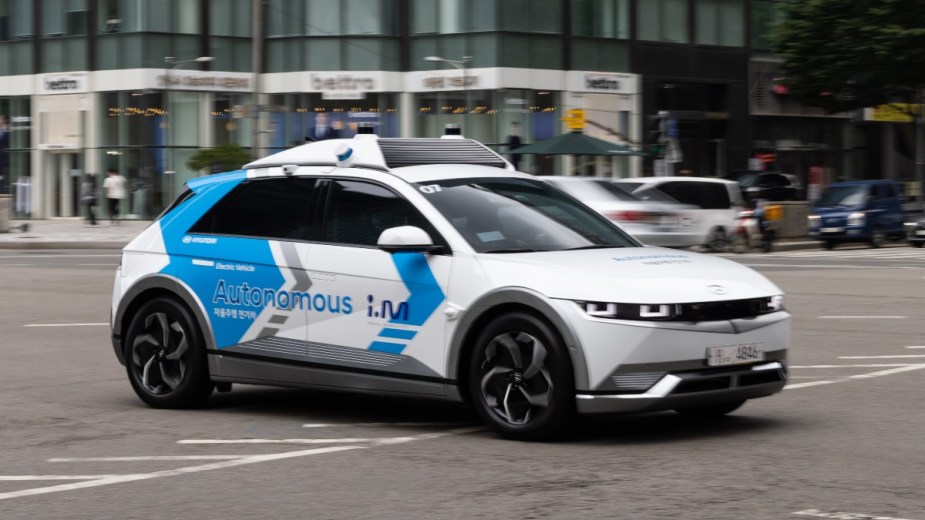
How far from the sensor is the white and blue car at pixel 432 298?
751 cm

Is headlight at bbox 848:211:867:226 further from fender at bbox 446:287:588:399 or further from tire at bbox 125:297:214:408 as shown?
fender at bbox 446:287:588:399

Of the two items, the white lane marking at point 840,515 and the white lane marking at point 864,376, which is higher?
the white lane marking at point 864,376

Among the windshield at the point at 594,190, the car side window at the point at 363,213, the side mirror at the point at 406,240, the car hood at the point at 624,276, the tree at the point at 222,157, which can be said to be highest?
the tree at the point at 222,157

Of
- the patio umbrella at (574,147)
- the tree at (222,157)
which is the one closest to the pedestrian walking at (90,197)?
the tree at (222,157)

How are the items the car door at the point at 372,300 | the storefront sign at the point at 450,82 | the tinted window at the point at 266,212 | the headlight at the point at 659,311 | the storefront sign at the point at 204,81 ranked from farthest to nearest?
1. the storefront sign at the point at 204,81
2. the storefront sign at the point at 450,82
3. the tinted window at the point at 266,212
4. the car door at the point at 372,300
5. the headlight at the point at 659,311

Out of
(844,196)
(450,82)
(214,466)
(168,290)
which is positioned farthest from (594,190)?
(214,466)

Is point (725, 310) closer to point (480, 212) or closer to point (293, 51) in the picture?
point (480, 212)

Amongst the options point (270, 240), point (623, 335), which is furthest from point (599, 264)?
point (270, 240)

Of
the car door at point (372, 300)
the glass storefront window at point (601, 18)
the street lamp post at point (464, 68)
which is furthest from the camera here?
the glass storefront window at point (601, 18)

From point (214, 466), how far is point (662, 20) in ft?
158

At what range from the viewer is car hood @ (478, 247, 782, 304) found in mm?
7488

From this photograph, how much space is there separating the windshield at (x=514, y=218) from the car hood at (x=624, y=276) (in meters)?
0.21

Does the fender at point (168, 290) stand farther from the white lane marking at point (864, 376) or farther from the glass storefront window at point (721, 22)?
the glass storefront window at point (721, 22)

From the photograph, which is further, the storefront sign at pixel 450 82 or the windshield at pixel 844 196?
the storefront sign at pixel 450 82
